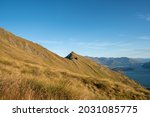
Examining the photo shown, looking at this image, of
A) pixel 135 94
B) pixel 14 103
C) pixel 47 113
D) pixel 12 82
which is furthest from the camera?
pixel 135 94

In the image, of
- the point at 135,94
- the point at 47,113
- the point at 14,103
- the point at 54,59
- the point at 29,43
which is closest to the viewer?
the point at 47,113

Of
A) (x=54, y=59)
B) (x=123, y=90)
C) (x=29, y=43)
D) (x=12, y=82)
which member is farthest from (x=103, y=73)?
(x=12, y=82)

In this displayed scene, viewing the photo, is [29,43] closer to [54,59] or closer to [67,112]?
[54,59]

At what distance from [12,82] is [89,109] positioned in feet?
10.2

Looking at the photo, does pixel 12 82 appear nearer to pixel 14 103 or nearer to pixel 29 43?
pixel 14 103

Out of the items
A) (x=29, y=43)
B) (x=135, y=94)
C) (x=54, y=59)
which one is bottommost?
(x=135, y=94)

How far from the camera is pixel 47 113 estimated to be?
498cm

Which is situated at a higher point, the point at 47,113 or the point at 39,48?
the point at 39,48

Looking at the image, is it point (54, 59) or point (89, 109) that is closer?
point (89, 109)

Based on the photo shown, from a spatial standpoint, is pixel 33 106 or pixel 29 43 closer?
pixel 33 106

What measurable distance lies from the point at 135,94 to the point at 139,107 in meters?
27.6

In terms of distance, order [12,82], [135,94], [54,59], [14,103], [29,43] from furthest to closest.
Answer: [29,43] → [54,59] → [135,94] → [12,82] → [14,103]

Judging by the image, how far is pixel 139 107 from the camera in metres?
5.30

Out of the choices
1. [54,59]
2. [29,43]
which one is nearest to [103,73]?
[54,59]
